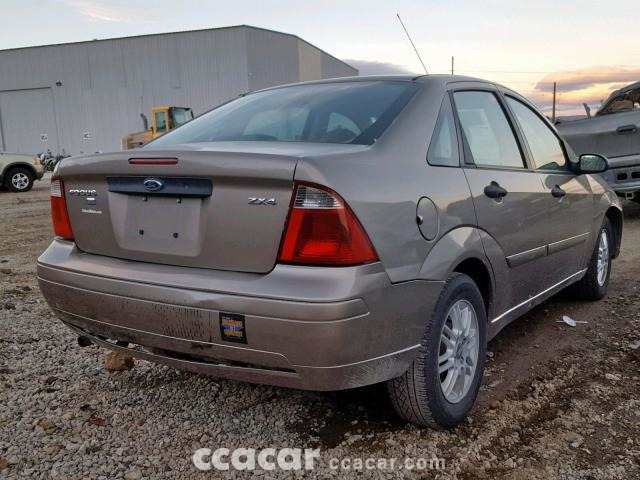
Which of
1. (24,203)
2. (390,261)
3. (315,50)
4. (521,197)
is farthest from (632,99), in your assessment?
(315,50)

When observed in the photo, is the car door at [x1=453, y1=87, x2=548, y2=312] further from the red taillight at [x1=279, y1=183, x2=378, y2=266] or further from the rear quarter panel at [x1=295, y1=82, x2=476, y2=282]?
the red taillight at [x1=279, y1=183, x2=378, y2=266]

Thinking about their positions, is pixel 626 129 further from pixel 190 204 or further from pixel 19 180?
pixel 19 180

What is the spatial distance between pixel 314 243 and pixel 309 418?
1.09 m

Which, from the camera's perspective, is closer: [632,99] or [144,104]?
[632,99]

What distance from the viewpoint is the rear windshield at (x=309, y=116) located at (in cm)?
252

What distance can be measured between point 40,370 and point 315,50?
43.7m

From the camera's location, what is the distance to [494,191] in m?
2.83

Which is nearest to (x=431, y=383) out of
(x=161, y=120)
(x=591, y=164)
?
(x=591, y=164)

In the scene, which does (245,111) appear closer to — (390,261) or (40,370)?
(390,261)

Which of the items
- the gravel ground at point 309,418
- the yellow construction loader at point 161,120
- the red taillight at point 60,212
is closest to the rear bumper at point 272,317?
the red taillight at point 60,212

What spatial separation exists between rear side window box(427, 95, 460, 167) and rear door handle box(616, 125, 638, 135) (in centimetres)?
630

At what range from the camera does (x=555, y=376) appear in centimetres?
317

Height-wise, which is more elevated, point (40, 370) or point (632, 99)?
point (632, 99)

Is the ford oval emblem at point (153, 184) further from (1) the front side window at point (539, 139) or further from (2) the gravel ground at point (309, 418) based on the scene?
(1) the front side window at point (539, 139)
